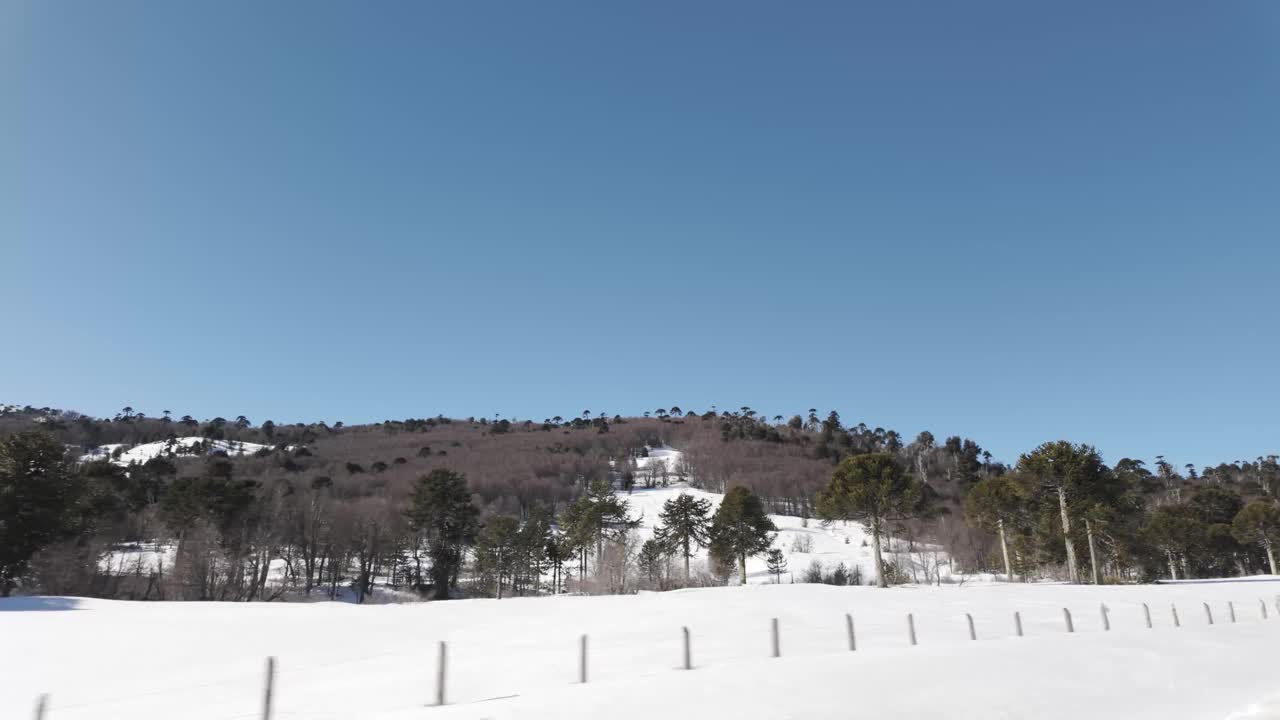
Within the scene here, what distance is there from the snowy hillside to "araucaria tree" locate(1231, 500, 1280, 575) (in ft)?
96.6

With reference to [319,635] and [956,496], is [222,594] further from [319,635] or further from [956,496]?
[956,496]

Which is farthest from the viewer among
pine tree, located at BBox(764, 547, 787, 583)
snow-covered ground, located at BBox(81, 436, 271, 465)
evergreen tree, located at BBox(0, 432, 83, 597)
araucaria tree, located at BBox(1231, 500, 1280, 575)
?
snow-covered ground, located at BBox(81, 436, 271, 465)

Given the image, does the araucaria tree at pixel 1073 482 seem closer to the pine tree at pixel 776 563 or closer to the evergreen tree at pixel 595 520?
the pine tree at pixel 776 563

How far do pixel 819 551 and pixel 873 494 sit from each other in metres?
58.6

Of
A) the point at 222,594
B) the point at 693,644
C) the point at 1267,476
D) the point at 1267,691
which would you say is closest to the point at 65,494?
the point at 222,594

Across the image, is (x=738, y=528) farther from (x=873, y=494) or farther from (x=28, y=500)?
(x=28, y=500)

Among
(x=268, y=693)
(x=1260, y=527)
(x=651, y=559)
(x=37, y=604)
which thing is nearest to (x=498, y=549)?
(x=651, y=559)

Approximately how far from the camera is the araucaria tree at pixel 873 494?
53.6 m

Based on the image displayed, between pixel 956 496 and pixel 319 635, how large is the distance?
15449cm

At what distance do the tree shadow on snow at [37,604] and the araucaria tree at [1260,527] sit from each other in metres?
96.1

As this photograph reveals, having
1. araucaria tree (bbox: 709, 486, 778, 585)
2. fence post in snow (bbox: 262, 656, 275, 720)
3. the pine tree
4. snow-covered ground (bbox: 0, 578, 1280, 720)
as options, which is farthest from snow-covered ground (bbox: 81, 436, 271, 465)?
fence post in snow (bbox: 262, 656, 275, 720)

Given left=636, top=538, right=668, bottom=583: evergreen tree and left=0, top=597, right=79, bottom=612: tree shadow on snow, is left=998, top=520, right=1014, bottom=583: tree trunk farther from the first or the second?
left=0, top=597, right=79, bottom=612: tree shadow on snow

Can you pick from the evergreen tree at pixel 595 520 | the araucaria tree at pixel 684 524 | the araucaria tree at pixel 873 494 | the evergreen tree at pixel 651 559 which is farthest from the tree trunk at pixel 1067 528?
the evergreen tree at pixel 595 520

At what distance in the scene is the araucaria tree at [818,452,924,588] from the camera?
176ft
